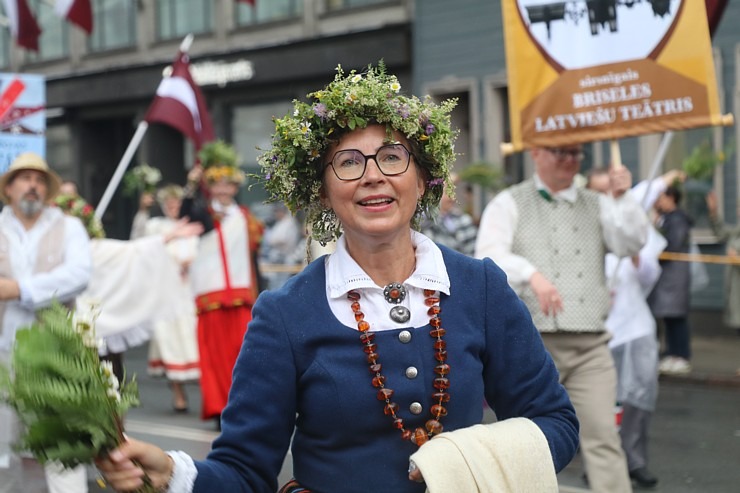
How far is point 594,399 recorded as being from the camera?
568cm

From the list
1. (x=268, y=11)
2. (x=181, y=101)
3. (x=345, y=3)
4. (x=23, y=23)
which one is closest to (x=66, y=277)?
(x=181, y=101)

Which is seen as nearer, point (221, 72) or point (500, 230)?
point (500, 230)

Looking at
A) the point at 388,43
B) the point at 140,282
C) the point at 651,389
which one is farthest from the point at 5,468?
the point at 388,43

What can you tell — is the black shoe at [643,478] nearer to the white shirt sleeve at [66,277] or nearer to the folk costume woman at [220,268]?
the white shirt sleeve at [66,277]

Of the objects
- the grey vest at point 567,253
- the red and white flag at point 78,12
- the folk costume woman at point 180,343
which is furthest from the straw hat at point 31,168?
the red and white flag at point 78,12

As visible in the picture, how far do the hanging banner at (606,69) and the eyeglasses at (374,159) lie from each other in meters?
3.52

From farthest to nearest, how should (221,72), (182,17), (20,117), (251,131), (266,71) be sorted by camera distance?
(182,17) < (251,131) < (221,72) < (266,71) < (20,117)

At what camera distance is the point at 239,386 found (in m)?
2.74

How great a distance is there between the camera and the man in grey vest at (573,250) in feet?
18.9

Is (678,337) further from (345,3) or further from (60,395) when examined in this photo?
(345,3)

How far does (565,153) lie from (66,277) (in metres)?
2.87

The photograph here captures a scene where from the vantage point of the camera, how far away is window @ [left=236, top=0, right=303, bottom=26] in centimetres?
2329

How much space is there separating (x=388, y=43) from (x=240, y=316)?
40.7 ft

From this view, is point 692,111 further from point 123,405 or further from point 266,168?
point 123,405
